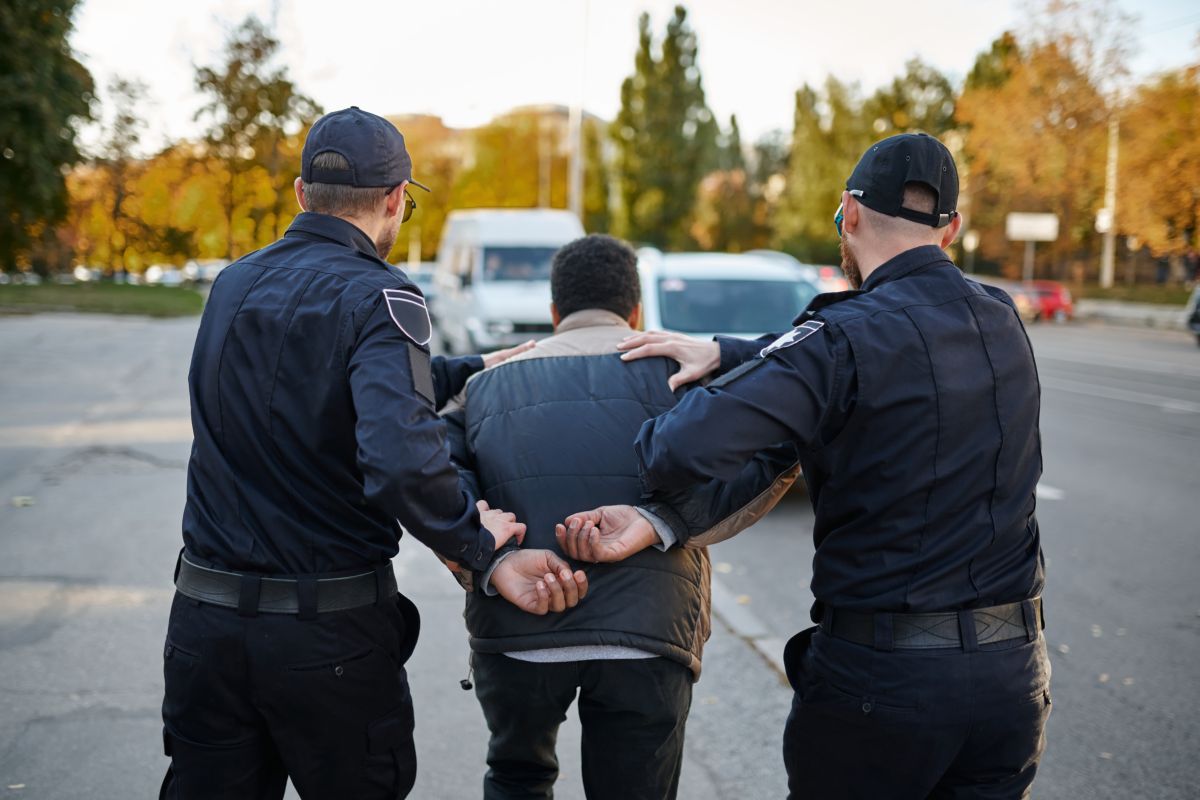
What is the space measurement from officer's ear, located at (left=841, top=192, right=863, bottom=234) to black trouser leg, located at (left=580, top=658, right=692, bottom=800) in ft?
3.83

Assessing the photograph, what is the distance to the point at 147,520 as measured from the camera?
25.2 ft

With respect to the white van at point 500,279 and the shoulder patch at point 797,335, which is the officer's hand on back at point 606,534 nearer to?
the shoulder patch at point 797,335

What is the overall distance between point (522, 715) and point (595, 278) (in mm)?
1228

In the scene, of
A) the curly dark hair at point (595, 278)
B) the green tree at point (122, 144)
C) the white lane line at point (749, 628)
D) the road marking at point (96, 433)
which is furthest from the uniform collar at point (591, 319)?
the green tree at point (122, 144)

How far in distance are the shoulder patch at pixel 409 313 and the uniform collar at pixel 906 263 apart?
1.02 metres

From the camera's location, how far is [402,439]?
88.6 inches

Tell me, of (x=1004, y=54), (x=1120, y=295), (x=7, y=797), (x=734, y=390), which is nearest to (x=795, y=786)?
(x=734, y=390)

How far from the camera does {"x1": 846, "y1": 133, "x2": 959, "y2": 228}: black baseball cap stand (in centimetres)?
238

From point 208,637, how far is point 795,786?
139cm

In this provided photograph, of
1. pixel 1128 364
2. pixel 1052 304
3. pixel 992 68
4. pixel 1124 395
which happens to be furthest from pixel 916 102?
pixel 1124 395

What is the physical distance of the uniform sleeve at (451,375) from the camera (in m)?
3.16

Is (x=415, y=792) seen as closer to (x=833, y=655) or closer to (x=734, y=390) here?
(x=833, y=655)

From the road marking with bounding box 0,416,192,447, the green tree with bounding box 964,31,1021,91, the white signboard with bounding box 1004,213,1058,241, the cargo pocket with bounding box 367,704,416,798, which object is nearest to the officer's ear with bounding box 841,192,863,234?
the cargo pocket with bounding box 367,704,416,798

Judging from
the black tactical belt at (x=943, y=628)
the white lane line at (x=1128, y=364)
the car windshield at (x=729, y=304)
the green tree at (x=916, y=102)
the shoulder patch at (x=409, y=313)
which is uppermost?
the green tree at (x=916, y=102)
